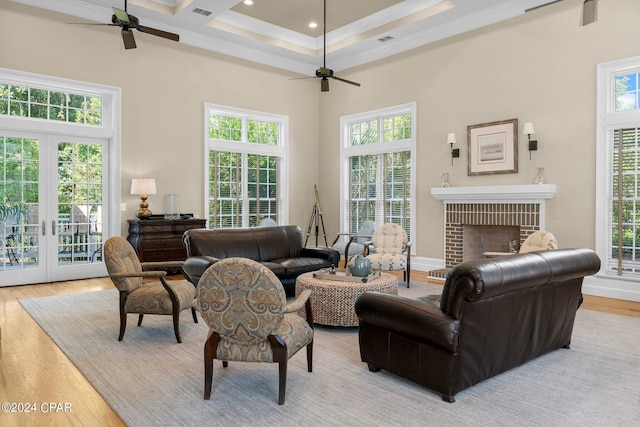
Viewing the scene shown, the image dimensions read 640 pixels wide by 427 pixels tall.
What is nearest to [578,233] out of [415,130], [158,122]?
[415,130]

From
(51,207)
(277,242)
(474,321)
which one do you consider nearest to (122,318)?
(277,242)

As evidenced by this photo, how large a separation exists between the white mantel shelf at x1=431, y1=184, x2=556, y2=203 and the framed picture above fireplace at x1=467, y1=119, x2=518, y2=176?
1.25ft

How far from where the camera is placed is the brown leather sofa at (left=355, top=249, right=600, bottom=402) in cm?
264

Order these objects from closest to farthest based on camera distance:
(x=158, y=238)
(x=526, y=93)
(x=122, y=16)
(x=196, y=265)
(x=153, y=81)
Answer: (x=122, y=16), (x=196, y=265), (x=526, y=93), (x=158, y=238), (x=153, y=81)

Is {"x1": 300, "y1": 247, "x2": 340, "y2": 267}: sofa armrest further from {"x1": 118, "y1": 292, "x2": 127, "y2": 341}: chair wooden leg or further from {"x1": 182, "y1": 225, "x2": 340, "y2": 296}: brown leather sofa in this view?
{"x1": 118, "y1": 292, "x2": 127, "y2": 341}: chair wooden leg

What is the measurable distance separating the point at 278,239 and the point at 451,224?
2951mm

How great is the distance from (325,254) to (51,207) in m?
4.16

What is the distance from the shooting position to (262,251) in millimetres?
5875

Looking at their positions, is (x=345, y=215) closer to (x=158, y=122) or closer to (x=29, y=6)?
(x=158, y=122)

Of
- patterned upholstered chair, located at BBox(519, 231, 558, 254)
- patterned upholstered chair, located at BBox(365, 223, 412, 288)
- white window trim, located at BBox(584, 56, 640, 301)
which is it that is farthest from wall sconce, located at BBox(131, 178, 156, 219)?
white window trim, located at BBox(584, 56, 640, 301)

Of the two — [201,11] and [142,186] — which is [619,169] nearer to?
[201,11]

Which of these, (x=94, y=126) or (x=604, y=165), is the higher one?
(x=94, y=126)

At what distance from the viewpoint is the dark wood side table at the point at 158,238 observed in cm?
673

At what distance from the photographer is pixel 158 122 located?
294 inches
